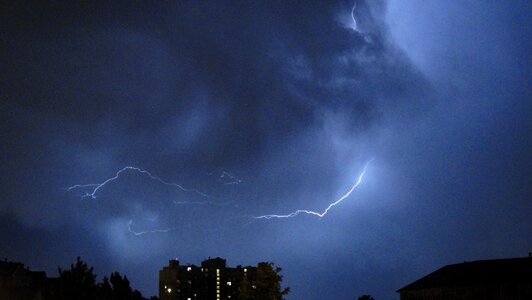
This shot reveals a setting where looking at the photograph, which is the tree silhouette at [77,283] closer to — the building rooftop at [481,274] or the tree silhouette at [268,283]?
the tree silhouette at [268,283]

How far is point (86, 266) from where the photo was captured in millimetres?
38906

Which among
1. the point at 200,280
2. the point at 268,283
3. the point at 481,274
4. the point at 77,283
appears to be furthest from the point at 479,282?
the point at 200,280

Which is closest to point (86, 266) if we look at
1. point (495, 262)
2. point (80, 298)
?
point (80, 298)

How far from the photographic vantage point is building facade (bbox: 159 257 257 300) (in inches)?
5468

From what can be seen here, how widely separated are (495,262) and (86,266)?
43.2 meters

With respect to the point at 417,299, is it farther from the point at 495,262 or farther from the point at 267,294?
the point at 267,294

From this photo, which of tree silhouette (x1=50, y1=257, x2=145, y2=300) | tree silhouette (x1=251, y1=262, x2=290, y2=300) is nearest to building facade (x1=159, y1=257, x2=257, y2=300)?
tree silhouette (x1=251, y1=262, x2=290, y2=300)

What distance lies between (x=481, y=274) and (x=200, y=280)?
8780 cm

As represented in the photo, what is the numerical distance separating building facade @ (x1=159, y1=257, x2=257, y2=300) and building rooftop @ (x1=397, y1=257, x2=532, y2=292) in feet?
231

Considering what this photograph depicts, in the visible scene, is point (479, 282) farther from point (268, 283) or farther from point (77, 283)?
point (77, 283)

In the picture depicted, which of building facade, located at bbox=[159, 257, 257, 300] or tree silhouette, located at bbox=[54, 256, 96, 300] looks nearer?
tree silhouette, located at bbox=[54, 256, 96, 300]

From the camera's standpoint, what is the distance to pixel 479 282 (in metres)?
62.4

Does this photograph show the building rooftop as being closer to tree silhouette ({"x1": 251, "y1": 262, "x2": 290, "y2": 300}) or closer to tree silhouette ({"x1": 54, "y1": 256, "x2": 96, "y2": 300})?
tree silhouette ({"x1": 251, "y1": 262, "x2": 290, "y2": 300})

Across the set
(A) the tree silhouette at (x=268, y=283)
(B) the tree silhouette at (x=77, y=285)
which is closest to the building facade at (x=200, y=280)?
(A) the tree silhouette at (x=268, y=283)
